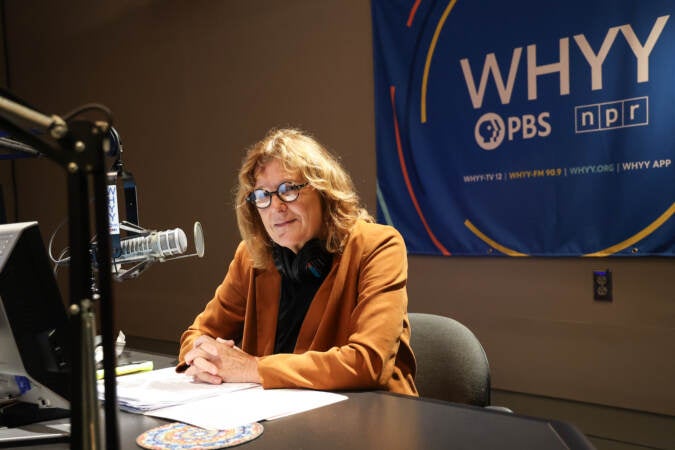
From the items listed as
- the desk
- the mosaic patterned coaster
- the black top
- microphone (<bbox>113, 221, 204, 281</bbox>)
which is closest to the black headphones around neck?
the black top

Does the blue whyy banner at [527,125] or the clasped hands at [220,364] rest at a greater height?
the blue whyy banner at [527,125]

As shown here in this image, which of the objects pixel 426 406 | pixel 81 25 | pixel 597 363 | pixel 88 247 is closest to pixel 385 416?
pixel 426 406

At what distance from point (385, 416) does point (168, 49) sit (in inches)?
168

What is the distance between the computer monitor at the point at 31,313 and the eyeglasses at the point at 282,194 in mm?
717

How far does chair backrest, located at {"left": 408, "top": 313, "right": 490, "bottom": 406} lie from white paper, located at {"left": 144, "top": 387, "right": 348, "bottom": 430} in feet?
1.59

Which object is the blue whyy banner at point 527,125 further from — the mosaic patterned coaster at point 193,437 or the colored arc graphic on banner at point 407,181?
the mosaic patterned coaster at point 193,437

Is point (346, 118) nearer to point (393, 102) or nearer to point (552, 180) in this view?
point (393, 102)

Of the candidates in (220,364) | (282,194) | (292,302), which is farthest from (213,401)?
(282,194)

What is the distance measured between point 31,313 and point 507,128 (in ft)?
8.12

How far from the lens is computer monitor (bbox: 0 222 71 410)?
3.84 ft

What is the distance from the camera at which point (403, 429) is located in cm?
115

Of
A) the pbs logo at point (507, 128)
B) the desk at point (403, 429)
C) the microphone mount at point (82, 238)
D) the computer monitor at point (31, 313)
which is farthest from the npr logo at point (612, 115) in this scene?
the microphone mount at point (82, 238)

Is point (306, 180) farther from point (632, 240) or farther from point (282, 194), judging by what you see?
point (632, 240)

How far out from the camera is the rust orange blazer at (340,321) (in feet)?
4.93
